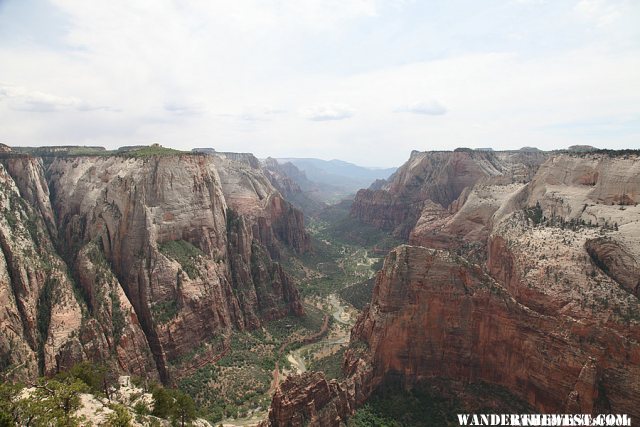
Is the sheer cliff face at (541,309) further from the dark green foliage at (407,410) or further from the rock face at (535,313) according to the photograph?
the dark green foliage at (407,410)

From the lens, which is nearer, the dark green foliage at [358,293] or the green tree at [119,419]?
the green tree at [119,419]

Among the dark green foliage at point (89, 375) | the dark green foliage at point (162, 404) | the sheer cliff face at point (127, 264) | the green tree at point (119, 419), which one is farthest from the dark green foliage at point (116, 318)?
the green tree at point (119, 419)

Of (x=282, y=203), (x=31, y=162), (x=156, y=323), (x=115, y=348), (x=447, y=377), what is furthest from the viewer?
(x=282, y=203)

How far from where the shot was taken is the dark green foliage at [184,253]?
219ft

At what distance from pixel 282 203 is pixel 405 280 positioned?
305 ft

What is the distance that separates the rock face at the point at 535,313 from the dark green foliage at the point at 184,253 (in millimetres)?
30044

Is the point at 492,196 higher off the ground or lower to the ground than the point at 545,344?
higher

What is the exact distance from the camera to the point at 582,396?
120 feet

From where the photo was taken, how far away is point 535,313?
138 feet

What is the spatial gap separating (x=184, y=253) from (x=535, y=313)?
53350 mm

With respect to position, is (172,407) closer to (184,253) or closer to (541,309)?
(184,253)

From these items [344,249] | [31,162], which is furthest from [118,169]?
[344,249]

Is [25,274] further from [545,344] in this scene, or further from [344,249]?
[344,249]

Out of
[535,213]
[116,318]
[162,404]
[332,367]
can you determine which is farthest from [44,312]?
[535,213]
